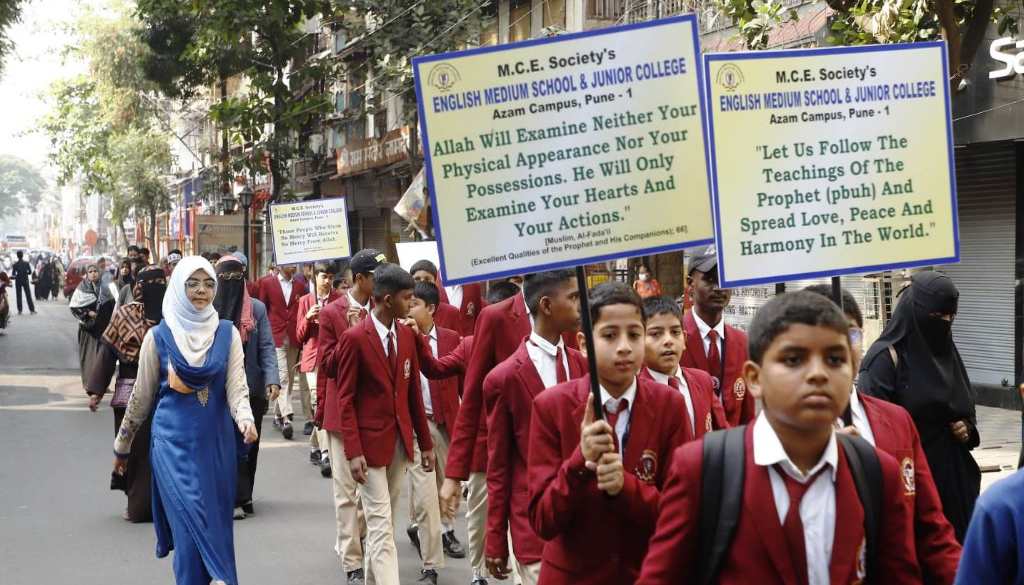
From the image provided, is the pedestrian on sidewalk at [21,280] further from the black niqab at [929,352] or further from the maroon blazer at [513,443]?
the maroon blazer at [513,443]

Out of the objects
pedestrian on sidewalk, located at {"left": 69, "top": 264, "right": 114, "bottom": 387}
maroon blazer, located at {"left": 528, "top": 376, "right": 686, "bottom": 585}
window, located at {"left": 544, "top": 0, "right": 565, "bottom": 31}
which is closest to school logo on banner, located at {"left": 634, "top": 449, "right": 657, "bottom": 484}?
maroon blazer, located at {"left": 528, "top": 376, "right": 686, "bottom": 585}

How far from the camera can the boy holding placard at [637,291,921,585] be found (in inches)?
126

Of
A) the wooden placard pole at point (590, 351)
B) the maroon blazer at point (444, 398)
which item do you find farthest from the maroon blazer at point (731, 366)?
the maroon blazer at point (444, 398)

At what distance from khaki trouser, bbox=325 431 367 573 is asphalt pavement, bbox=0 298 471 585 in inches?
7.6

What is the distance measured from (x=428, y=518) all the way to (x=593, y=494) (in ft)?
13.8

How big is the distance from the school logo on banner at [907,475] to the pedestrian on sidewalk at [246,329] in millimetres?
6903

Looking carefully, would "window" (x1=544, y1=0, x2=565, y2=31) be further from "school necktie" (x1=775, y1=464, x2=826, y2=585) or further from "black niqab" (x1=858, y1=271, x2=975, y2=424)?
"school necktie" (x1=775, y1=464, x2=826, y2=585)

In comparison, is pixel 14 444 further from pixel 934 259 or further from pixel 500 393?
pixel 934 259

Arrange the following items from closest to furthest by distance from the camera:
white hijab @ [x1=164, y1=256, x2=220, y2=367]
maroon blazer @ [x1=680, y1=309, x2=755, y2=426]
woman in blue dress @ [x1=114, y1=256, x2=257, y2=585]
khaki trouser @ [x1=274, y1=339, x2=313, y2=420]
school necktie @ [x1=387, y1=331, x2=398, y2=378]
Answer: maroon blazer @ [x1=680, y1=309, x2=755, y2=426], woman in blue dress @ [x1=114, y1=256, x2=257, y2=585], white hijab @ [x1=164, y1=256, x2=220, y2=367], school necktie @ [x1=387, y1=331, x2=398, y2=378], khaki trouser @ [x1=274, y1=339, x2=313, y2=420]

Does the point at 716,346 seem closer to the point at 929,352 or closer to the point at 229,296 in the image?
the point at 929,352

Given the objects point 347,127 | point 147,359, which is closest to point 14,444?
point 147,359

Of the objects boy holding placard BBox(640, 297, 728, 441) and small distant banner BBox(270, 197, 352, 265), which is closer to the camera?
boy holding placard BBox(640, 297, 728, 441)

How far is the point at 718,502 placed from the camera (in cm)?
322

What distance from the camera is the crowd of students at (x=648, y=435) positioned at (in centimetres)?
323
